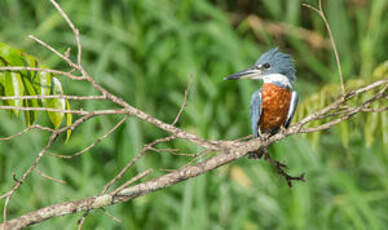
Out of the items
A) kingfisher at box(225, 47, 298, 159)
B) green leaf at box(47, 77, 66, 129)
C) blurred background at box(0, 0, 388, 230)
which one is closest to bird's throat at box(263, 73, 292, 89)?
kingfisher at box(225, 47, 298, 159)

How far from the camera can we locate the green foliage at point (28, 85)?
Result: 1.80 metres

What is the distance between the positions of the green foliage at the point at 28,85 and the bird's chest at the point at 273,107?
114cm

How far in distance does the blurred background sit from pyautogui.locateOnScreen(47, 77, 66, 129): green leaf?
176 cm

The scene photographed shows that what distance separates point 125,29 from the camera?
435 centimetres

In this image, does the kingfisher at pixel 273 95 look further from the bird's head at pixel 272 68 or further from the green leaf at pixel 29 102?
the green leaf at pixel 29 102

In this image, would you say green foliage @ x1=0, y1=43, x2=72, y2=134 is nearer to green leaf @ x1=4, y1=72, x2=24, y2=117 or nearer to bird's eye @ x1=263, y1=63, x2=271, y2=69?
green leaf @ x1=4, y1=72, x2=24, y2=117

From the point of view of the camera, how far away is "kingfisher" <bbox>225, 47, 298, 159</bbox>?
107 inches

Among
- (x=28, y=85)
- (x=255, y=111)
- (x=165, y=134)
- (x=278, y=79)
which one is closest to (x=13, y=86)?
(x=28, y=85)

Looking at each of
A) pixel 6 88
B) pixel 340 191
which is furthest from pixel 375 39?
pixel 6 88

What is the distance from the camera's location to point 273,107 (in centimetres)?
271

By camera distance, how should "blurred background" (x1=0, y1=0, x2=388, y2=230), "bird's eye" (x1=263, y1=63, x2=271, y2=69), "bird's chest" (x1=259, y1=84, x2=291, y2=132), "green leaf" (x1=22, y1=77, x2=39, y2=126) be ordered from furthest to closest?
"blurred background" (x1=0, y1=0, x2=388, y2=230) → "bird's eye" (x1=263, y1=63, x2=271, y2=69) → "bird's chest" (x1=259, y1=84, x2=291, y2=132) → "green leaf" (x1=22, y1=77, x2=39, y2=126)

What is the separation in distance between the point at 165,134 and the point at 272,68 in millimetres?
1500

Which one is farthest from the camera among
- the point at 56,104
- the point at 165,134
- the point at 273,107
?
the point at 165,134

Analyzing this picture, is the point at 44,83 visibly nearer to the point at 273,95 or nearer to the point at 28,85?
the point at 28,85
